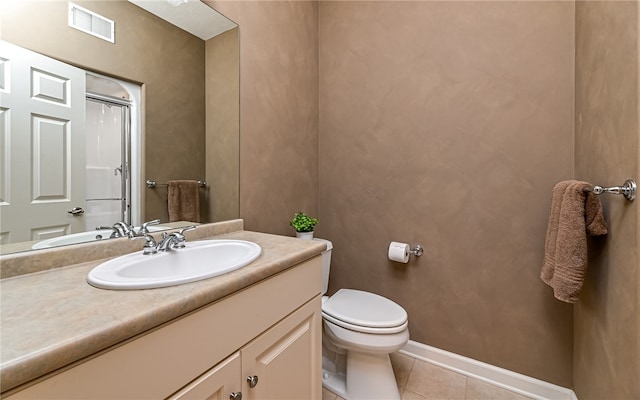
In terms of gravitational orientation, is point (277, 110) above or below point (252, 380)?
above

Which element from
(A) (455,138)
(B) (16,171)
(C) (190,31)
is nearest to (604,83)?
(A) (455,138)

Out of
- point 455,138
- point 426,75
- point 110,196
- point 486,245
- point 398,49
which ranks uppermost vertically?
point 398,49

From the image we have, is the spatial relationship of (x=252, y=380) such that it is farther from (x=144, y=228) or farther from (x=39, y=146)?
(x=39, y=146)

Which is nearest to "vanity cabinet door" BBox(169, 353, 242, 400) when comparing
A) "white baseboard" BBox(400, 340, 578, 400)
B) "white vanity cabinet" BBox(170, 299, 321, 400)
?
"white vanity cabinet" BBox(170, 299, 321, 400)

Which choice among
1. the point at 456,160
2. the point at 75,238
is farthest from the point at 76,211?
the point at 456,160

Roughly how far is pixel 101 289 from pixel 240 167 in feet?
2.78

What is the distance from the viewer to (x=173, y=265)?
36.5 inches

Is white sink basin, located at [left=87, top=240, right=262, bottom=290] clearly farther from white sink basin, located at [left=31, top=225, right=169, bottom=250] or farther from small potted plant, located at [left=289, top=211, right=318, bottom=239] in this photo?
small potted plant, located at [left=289, top=211, right=318, bottom=239]

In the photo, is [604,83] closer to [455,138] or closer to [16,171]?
[455,138]

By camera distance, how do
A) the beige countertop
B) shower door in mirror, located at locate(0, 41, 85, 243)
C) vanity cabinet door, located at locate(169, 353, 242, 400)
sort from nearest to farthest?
1. the beige countertop
2. vanity cabinet door, located at locate(169, 353, 242, 400)
3. shower door in mirror, located at locate(0, 41, 85, 243)

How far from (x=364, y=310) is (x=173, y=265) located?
914 mm

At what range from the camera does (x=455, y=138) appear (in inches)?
59.2

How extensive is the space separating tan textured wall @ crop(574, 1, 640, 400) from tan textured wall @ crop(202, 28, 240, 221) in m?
1.45

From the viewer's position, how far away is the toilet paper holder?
162 cm
